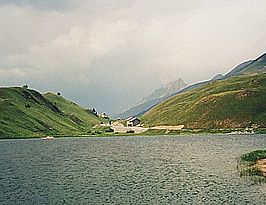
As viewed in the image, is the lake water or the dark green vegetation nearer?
the lake water

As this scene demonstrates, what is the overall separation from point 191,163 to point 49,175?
124 feet

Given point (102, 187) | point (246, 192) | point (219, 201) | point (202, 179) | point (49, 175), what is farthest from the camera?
point (49, 175)

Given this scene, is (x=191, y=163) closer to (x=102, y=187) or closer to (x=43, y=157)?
(x=102, y=187)

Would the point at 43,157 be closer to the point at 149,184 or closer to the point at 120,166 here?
the point at 120,166

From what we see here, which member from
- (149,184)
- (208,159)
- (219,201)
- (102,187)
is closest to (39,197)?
(102,187)

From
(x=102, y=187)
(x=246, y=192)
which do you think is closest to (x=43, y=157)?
(x=102, y=187)

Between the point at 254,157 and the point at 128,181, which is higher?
the point at 128,181

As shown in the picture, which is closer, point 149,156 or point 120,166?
point 120,166

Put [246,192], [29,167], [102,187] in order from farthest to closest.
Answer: [29,167] < [102,187] < [246,192]

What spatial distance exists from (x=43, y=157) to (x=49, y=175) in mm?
41386

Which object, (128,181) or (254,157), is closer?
(128,181)

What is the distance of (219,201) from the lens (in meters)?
60.5

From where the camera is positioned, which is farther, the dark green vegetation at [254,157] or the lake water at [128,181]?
the dark green vegetation at [254,157]

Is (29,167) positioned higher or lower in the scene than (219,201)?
higher
